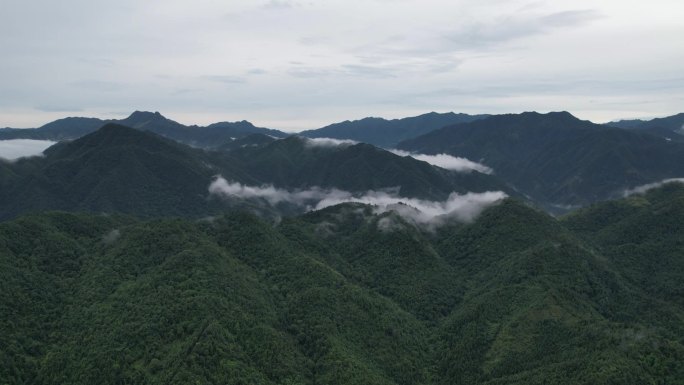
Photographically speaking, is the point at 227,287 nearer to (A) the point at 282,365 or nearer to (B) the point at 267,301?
(B) the point at 267,301

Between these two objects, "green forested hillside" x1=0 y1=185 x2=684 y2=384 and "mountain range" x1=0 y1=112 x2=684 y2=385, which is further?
"green forested hillside" x1=0 y1=185 x2=684 y2=384

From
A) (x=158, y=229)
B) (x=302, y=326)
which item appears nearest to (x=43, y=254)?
(x=158, y=229)

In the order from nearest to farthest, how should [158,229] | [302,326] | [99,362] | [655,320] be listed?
1. [99,362]
2. [302,326]
3. [655,320]
4. [158,229]

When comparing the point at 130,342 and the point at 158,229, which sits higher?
the point at 158,229

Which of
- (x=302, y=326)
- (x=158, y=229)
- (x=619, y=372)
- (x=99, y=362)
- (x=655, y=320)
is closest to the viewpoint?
(x=619, y=372)

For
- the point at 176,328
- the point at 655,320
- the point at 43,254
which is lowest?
the point at 655,320

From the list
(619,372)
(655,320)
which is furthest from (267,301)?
(655,320)

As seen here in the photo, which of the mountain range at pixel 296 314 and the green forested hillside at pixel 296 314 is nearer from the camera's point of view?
the mountain range at pixel 296 314

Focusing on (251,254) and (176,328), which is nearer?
(176,328)
